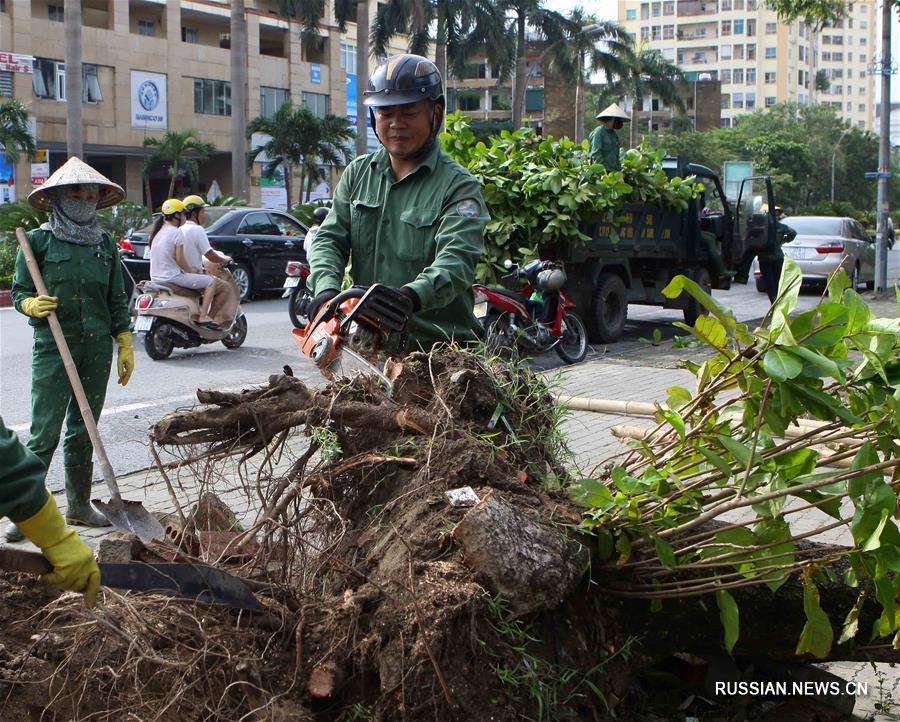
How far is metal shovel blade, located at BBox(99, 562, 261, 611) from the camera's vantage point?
3.06 m

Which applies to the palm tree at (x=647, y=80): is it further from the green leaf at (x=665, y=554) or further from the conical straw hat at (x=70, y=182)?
the green leaf at (x=665, y=554)

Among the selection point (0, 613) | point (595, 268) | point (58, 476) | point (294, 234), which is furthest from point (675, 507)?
point (294, 234)

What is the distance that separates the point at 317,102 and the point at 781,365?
5420cm

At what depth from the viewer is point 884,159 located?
22.2m

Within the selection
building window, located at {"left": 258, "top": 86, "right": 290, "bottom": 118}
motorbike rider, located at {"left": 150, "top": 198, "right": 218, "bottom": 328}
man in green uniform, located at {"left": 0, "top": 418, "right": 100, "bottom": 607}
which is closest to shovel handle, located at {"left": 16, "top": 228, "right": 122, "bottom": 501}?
man in green uniform, located at {"left": 0, "top": 418, "right": 100, "bottom": 607}

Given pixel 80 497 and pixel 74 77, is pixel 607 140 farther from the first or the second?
pixel 74 77

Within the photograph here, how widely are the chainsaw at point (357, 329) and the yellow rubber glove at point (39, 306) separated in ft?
7.21

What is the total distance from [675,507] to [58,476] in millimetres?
4798

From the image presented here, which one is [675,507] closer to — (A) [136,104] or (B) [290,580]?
(B) [290,580]

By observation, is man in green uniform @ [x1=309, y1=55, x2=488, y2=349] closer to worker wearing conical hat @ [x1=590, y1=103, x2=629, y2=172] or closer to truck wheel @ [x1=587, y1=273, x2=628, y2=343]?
worker wearing conical hat @ [x1=590, y1=103, x2=629, y2=172]

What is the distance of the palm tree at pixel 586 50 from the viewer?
2028 inches

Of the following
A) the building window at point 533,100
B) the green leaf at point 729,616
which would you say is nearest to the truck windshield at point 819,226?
the green leaf at point 729,616

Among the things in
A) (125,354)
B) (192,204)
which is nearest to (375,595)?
(125,354)

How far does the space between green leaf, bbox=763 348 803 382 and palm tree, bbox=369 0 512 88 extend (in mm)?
38690
